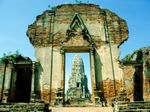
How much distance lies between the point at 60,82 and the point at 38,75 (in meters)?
1.28

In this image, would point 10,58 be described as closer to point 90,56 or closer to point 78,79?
point 90,56

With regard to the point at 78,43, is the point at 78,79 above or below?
above

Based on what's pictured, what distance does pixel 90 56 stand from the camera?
15.1 metres

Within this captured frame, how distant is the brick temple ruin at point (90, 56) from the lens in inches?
A: 556

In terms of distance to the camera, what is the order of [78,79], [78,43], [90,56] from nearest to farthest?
[90,56]
[78,43]
[78,79]

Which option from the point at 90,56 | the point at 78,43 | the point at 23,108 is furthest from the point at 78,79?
the point at 23,108

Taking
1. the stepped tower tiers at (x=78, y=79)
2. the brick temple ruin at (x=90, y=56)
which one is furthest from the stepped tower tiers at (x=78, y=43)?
the stepped tower tiers at (x=78, y=79)

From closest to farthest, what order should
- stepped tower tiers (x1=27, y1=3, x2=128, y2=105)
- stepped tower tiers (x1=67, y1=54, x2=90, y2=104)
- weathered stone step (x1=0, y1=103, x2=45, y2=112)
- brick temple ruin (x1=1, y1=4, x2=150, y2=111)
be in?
weathered stone step (x1=0, y1=103, x2=45, y2=112)
brick temple ruin (x1=1, y1=4, x2=150, y2=111)
stepped tower tiers (x1=27, y1=3, x2=128, y2=105)
stepped tower tiers (x1=67, y1=54, x2=90, y2=104)

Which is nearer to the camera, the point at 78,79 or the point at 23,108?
the point at 23,108

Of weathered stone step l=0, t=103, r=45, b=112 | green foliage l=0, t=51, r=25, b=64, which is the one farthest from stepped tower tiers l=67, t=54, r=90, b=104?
weathered stone step l=0, t=103, r=45, b=112

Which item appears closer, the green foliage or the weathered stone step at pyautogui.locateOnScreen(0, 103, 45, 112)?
the weathered stone step at pyautogui.locateOnScreen(0, 103, 45, 112)

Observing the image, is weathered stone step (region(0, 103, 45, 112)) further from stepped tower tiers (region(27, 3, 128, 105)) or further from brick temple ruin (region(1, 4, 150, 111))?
stepped tower tiers (region(27, 3, 128, 105))

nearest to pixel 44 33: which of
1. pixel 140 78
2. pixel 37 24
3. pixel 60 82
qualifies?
pixel 37 24

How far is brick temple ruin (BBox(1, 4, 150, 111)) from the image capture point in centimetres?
1412
